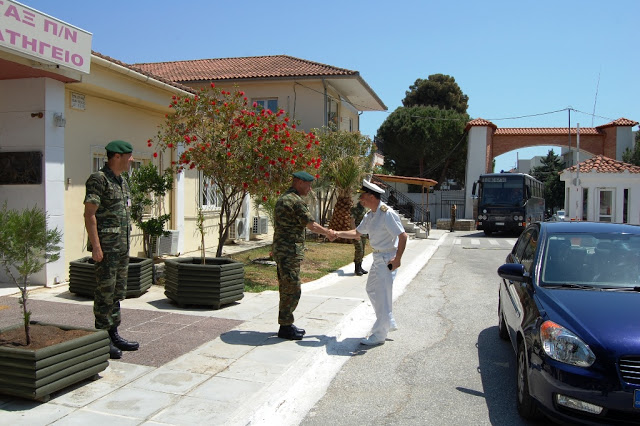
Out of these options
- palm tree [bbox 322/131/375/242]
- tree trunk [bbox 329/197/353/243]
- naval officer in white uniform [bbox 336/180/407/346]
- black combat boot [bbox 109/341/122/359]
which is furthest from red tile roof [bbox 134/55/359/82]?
black combat boot [bbox 109/341/122/359]

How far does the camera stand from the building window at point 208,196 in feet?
45.6

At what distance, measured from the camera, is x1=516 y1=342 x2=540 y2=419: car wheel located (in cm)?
396

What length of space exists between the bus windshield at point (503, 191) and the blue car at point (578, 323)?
21.6 meters

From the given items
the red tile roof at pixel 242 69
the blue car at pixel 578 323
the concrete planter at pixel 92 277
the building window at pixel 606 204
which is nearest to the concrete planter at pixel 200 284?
the concrete planter at pixel 92 277

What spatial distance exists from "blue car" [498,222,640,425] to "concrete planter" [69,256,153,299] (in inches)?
202

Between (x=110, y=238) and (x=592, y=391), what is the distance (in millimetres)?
4044

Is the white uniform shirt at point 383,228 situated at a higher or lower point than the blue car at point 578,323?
higher

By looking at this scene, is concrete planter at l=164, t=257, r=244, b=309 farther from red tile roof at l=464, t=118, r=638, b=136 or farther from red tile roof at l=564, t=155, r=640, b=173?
red tile roof at l=464, t=118, r=638, b=136

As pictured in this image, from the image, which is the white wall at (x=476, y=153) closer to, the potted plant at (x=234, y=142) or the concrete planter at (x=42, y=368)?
the potted plant at (x=234, y=142)

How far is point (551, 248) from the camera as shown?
4.93 meters

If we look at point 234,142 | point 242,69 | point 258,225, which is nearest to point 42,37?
point 234,142

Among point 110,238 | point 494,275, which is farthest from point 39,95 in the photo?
point 494,275

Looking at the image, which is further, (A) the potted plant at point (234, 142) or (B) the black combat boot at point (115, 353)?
(A) the potted plant at point (234, 142)

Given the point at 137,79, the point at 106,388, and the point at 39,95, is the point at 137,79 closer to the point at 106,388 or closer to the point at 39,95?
the point at 39,95
